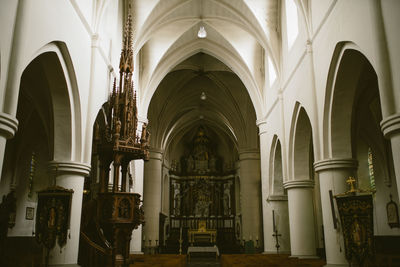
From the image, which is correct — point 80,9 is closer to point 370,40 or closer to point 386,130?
point 370,40

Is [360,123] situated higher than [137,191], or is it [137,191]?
[360,123]

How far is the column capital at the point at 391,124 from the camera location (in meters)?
6.61

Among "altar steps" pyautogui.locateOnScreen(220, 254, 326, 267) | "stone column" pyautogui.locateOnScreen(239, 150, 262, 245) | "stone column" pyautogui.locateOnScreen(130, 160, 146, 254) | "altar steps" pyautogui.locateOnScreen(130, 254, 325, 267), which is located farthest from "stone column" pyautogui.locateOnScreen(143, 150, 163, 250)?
"altar steps" pyautogui.locateOnScreen(220, 254, 326, 267)

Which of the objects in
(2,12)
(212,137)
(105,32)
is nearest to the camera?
(2,12)

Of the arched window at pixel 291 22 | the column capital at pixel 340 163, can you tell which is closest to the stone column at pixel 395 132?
the column capital at pixel 340 163

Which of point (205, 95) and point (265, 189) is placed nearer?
point (265, 189)

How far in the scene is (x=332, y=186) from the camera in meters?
10.4

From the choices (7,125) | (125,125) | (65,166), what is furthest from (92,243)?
(7,125)

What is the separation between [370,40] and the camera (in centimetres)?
790

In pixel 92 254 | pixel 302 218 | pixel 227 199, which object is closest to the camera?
pixel 92 254

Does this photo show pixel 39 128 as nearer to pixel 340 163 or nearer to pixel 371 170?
pixel 340 163

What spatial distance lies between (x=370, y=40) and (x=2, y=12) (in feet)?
21.5

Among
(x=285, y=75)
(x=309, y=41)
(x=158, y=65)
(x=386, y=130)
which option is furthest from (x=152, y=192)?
(x=386, y=130)

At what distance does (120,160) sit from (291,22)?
8.04 metres
